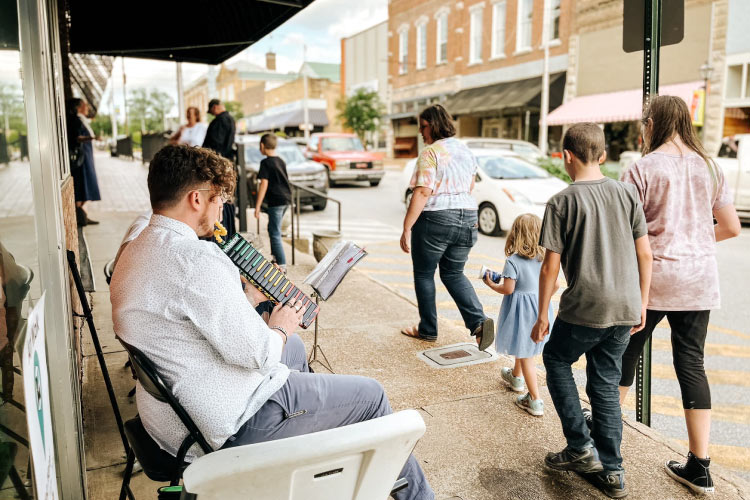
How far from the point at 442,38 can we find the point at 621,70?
1316cm

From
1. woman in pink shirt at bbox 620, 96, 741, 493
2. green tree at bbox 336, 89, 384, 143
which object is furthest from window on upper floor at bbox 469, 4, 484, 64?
woman in pink shirt at bbox 620, 96, 741, 493

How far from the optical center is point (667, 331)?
5738mm

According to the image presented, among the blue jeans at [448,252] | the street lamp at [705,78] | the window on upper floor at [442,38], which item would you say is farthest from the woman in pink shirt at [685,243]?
the window on upper floor at [442,38]

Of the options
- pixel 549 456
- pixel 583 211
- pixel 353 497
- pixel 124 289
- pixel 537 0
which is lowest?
pixel 549 456

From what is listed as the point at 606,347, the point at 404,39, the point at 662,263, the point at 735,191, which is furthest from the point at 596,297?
the point at 404,39

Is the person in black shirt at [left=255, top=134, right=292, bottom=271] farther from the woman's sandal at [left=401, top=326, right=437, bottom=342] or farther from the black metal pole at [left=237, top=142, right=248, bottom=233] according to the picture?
the woman's sandal at [left=401, top=326, right=437, bottom=342]

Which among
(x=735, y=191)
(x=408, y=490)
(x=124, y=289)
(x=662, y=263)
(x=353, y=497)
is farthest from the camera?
(x=735, y=191)

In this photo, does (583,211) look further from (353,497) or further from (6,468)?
(6,468)

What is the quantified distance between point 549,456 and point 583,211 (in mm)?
1263

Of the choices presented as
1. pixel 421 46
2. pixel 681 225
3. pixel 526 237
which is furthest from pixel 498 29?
pixel 681 225

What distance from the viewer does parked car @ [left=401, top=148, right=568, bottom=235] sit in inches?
405

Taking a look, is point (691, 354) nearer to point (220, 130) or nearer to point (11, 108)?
point (11, 108)

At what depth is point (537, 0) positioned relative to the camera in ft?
84.0

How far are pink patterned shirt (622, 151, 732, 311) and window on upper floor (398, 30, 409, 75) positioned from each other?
115ft
